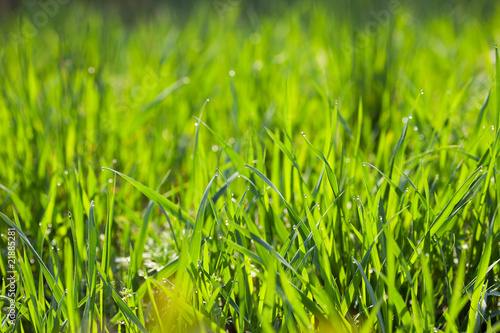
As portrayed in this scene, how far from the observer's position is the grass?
0.70 m

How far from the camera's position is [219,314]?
74cm

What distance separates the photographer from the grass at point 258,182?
0.70 m

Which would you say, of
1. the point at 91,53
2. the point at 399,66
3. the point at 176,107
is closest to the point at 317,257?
the point at 176,107

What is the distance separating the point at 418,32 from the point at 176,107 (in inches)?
52.0

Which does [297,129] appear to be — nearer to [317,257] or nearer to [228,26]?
[317,257]

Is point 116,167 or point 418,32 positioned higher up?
point 418,32

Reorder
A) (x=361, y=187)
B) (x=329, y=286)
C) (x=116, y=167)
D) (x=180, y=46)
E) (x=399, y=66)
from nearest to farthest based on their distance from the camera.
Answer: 1. (x=329, y=286)
2. (x=361, y=187)
3. (x=116, y=167)
4. (x=399, y=66)
5. (x=180, y=46)

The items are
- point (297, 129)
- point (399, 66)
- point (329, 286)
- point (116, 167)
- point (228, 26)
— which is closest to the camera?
point (329, 286)

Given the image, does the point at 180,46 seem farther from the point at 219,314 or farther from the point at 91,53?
the point at 219,314

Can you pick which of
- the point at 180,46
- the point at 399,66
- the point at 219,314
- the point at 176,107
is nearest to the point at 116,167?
the point at 176,107

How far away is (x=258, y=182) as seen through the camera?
2.87ft

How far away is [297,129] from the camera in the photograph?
4.46 feet

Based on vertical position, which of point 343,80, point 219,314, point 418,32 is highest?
point 418,32

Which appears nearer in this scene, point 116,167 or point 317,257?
point 317,257
